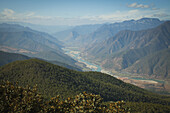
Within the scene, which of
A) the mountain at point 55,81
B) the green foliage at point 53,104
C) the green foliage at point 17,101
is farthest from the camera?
the mountain at point 55,81

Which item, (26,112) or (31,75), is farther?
(31,75)

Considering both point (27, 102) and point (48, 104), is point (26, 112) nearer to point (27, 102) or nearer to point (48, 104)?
point (27, 102)

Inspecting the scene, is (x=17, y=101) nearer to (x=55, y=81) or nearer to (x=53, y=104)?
(x=53, y=104)

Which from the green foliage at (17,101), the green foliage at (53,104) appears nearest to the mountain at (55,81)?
the green foliage at (17,101)

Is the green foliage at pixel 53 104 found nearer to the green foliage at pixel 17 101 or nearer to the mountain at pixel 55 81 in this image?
the green foliage at pixel 17 101

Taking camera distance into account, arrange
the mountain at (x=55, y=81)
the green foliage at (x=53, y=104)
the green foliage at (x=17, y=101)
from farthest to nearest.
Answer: the mountain at (x=55, y=81), the green foliage at (x=17, y=101), the green foliage at (x=53, y=104)

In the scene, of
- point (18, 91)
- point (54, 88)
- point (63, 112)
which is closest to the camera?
point (63, 112)

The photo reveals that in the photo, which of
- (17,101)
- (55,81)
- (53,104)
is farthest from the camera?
(55,81)

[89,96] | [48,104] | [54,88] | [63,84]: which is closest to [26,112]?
[48,104]

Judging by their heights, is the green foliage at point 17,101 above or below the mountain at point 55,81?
above

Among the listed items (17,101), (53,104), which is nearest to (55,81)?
(17,101)

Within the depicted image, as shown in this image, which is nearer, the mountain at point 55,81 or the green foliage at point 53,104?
the green foliage at point 53,104
